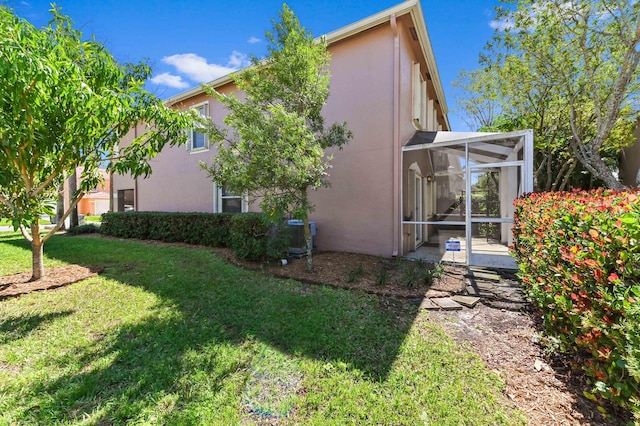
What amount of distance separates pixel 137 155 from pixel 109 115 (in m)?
1.53

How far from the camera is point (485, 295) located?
16.5 feet

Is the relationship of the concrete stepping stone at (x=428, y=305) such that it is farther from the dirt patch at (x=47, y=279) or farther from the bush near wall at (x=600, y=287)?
the dirt patch at (x=47, y=279)

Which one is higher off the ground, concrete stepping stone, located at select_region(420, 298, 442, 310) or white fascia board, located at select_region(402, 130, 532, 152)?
white fascia board, located at select_region(402, 130, 532, 152)

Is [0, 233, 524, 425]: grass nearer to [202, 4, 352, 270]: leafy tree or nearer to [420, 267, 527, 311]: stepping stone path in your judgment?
[420, 267, 527, 311]: stepping stone path

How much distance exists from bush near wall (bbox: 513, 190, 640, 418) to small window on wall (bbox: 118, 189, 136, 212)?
16.9m

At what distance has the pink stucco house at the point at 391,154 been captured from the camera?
23.9 ft

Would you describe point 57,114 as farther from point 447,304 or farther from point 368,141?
point 447,304

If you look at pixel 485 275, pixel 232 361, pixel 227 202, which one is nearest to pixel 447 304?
pixel 485 275

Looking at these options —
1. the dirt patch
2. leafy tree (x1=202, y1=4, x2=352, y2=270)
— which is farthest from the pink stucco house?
the dirt patch

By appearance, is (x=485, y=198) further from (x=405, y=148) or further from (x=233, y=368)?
(x=233, y=368)

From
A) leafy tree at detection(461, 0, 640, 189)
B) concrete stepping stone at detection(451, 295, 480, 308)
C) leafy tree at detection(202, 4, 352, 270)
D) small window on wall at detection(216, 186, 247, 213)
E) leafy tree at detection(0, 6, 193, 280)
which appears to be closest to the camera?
leafy tree at detection(0, 6, 193, 280)

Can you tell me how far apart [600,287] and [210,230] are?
8.98 meters

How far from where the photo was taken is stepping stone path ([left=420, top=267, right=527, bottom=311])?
15.0ft

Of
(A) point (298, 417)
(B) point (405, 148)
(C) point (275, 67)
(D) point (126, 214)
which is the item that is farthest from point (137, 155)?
(D) point (126, 214)
